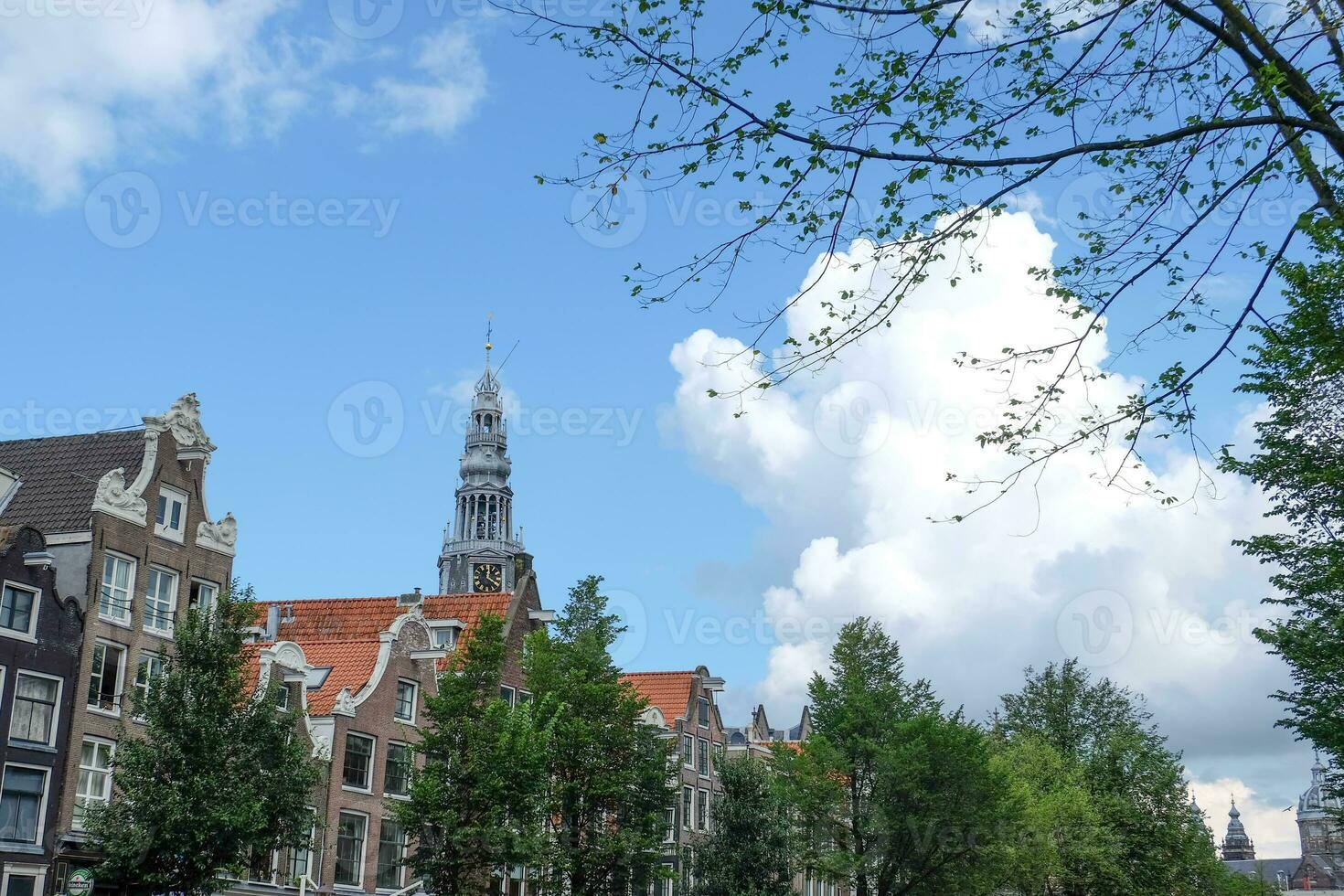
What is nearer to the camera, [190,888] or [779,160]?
[779,160]

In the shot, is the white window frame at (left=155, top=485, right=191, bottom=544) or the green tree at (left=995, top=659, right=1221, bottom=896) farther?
the green tree at (left=995, top=659, right=1221, bottom=896)

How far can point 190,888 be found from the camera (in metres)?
35.1

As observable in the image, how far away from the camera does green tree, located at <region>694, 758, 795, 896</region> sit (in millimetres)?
57125

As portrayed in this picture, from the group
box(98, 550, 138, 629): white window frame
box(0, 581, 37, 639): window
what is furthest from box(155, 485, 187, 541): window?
box(0, 581, 37, 639): window

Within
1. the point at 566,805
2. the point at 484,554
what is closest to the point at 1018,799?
the point at 566,805

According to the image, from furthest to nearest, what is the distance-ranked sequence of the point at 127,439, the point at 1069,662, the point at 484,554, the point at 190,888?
the point at 484,554, the point at 1069,662, the point at 127,439, the point at 190,888

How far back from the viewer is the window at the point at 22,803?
3684cm

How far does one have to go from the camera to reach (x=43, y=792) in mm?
37875

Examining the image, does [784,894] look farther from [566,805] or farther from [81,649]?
[81,649]

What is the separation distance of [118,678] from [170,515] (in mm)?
5483

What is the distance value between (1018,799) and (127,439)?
137ft

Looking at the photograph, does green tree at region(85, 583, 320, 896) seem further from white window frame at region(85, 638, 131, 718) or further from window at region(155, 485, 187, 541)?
window at region(155, 485, 187, 541)

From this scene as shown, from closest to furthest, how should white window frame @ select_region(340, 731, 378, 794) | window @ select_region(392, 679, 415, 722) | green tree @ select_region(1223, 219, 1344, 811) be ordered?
green tree @ select_region(1223, 219, 1344, 811) < white window frame @ select_region(340, 731, 378, 794) < window @ select_region(392, 679, 415, 722)

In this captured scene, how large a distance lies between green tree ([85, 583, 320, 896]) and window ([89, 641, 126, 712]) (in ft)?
12.0
